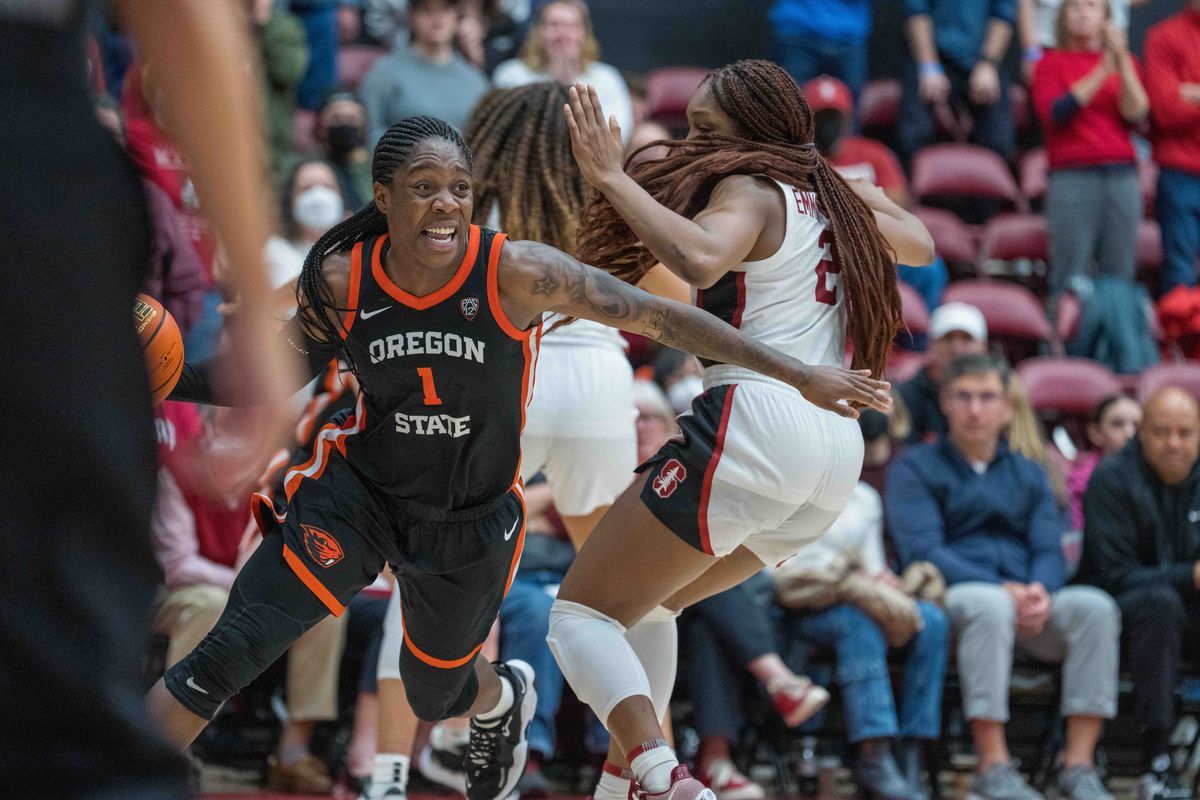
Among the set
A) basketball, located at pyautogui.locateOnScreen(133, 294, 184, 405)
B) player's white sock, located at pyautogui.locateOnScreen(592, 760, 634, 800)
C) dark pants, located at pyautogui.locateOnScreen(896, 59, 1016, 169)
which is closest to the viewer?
basketball, located at pyautogui.locateOnScreen(133, 294, 184, 405)

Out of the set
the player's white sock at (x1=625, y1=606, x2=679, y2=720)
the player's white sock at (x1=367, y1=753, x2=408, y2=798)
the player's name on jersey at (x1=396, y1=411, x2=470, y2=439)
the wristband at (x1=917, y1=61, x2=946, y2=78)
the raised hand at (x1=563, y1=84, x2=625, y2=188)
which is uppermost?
the raised hand at (x1=563, y1=84, x2=625, y2=188)

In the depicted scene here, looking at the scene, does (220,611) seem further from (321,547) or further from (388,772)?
(321,547)

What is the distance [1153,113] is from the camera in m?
9.87

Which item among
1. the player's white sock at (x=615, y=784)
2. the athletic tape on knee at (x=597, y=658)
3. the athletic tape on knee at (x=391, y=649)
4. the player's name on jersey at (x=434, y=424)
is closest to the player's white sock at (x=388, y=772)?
the athletic tape on knee at (x=391, y=649)

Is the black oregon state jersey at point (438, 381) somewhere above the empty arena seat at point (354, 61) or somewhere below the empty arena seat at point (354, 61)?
above

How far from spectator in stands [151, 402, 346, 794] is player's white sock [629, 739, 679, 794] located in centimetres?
221

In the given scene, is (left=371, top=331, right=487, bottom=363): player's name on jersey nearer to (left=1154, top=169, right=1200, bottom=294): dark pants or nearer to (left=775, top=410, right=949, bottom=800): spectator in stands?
(left=775, top=410, right=949, bottom=800): spectator in stands

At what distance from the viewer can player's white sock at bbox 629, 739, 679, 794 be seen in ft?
12.8

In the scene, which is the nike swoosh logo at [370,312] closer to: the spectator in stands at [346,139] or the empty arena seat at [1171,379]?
the spectator in stands at [346,139]

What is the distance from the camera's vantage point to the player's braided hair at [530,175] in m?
5.12

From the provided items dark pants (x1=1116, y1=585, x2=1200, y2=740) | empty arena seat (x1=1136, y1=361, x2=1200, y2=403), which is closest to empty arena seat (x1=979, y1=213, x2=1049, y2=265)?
empty arena seat (x1=1136, y1=361, x2=1200, y2=403)

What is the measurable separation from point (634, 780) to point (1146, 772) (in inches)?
120

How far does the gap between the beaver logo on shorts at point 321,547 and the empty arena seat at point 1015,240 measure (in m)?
6.88

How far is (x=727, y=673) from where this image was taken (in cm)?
623
